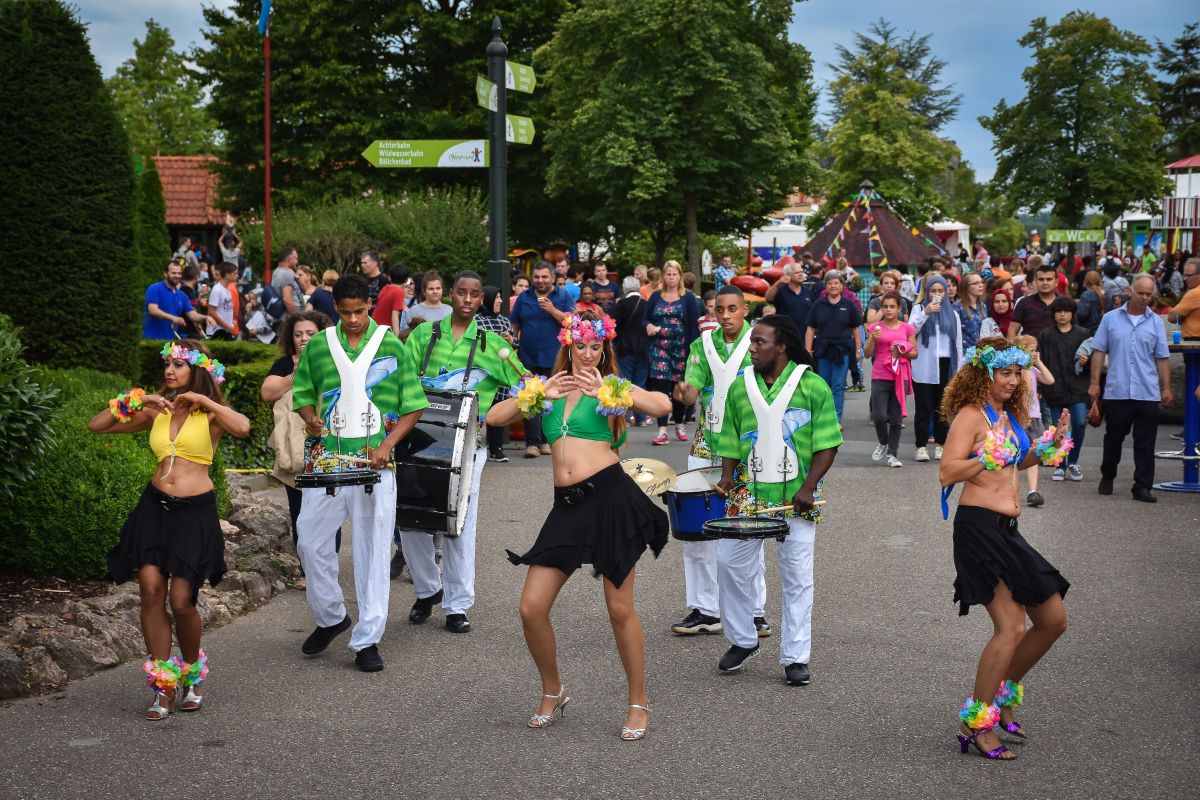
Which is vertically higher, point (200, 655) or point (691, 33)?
point (691, 33)

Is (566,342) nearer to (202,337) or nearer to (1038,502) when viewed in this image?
(1038,502)

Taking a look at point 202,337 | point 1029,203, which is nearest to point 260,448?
A: point 202,337

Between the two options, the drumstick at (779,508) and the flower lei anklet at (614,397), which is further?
the drumstick at (779,508)

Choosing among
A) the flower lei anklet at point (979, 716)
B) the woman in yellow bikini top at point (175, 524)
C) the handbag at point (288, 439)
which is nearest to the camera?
the flower lei anklet at point (979, 716)

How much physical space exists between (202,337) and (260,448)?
13.8 feet

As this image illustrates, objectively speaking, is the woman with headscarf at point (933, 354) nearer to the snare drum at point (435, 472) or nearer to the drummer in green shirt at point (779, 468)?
the drummer in green shirt at point (779, 468)

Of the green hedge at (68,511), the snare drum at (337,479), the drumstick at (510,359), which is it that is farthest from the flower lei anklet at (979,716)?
the green hedge at (68,511)

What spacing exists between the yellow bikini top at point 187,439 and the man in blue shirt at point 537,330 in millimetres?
7976

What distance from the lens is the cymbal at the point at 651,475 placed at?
22.9 ft

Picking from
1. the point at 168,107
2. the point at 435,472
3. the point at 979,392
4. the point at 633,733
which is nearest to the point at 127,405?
the point at 435,472

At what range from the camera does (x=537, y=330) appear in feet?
48.0

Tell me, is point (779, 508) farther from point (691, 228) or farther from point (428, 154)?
point (691, 228)

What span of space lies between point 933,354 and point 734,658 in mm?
7623

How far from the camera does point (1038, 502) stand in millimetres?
11594
